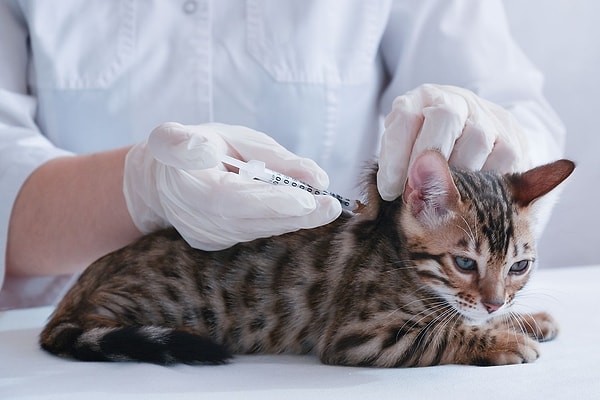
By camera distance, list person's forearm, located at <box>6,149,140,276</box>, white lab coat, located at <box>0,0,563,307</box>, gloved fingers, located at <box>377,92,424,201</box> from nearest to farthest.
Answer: gloved fingers, located at <box>377,92,424,201</box> < person's forearm, located at <box>6,149,140,276</box> < white lab coat, located at <box>0,0,563,307</box>

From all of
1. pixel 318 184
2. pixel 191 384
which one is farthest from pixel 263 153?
pixel 191 384

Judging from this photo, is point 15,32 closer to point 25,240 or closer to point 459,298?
point 25,240

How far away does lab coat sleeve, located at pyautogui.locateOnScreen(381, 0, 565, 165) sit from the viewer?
1.68 meters

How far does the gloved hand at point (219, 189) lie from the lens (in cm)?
110

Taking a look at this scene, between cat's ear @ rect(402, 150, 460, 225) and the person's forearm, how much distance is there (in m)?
0.52

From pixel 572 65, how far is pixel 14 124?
1.45 meters

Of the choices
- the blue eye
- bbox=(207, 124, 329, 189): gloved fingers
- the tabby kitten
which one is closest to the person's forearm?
the tabby kitten

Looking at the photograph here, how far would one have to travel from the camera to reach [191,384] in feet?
3.18

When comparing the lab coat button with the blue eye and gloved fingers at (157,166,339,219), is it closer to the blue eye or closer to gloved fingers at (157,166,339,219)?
gloved fingers at (157,166,339,219)

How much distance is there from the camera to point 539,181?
43.8 inches

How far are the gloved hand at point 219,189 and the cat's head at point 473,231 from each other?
0.13m

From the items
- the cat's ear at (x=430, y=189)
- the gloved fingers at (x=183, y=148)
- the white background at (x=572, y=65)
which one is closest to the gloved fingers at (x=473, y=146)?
the cat's ear at (x=430, y=189)

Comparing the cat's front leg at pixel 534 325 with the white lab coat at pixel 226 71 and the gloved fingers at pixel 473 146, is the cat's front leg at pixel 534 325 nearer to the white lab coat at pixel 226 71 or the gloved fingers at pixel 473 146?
the gloved fingers at pixel 473 146

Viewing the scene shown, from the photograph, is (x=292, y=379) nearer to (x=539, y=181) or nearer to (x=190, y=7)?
(x=539, y=181)
